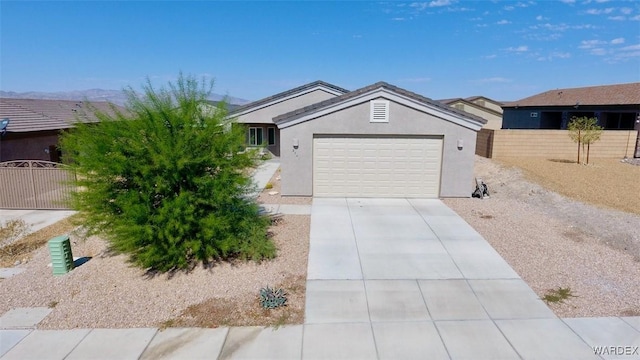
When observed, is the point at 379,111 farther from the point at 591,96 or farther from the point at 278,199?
the point at 591,96

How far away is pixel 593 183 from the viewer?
49.5 feet

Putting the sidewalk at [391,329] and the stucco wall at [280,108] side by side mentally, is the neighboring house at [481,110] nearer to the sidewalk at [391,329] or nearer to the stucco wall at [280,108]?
the stucco wall at [280,108]

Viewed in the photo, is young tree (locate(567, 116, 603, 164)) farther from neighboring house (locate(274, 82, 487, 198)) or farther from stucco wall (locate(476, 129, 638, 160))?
neighboring house (locate(274, 82, 487, 198))

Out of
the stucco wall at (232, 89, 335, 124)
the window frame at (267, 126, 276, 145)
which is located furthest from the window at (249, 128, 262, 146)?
the stucco wall at (232, 89, 335, 124)

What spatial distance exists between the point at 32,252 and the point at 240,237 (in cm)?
498

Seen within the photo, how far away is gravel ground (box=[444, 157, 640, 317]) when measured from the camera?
6176 millimetres

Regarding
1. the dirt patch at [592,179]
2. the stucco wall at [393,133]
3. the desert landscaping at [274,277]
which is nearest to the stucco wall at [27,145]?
the desert landscaping at [274,277]

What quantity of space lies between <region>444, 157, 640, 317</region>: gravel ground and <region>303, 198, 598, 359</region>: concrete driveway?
54 centimetres

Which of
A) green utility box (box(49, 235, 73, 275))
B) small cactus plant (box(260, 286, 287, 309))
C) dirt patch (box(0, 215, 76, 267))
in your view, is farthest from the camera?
dirt patch (box(0, 215, 76, 267))

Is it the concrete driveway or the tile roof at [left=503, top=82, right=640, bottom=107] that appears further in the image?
the tile roof at [left=503, top=82, right=640, bottom=107]

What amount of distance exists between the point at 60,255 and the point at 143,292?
202 cm

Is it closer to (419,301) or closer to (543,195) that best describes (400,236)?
(419,301)

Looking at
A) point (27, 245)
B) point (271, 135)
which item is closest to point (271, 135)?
point (271, 135)

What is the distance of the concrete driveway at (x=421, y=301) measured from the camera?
4.91 metres
